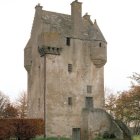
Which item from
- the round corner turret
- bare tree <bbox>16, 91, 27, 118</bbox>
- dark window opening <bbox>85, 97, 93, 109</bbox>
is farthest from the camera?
bare tree <bbox>16, 91, 27, 118</bbox>

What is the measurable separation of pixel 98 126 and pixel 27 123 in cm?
898

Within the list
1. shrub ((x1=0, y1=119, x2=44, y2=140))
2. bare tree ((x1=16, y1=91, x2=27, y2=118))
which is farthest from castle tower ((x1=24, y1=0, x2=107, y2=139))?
bare tree ((x1=16, y1=91, x2=27, y2=118))

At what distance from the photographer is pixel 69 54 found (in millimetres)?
46156

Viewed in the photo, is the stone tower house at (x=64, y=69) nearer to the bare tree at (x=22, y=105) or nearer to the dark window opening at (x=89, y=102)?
the dark window opening at (x=89, y=102)

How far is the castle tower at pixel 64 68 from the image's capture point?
44219 mm

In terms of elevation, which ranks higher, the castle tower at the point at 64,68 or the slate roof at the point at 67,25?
the slate roof at the point at 67,25

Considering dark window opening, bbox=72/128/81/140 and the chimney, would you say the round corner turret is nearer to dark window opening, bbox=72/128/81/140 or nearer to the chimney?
the chimney

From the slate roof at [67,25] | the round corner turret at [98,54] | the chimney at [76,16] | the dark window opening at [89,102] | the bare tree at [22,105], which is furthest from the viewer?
the bare tree at [22,105]

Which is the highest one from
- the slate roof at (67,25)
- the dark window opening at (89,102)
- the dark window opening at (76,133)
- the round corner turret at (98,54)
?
the slate roof at (67,25)

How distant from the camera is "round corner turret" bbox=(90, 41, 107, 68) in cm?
4766

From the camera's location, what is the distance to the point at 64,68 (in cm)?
4556

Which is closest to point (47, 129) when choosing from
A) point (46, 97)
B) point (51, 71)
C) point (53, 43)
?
point (46, 97)

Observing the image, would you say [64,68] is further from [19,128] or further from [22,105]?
[22,105]

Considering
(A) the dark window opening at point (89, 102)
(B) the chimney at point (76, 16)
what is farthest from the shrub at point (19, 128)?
(B) the chimney at point (76, 16)
